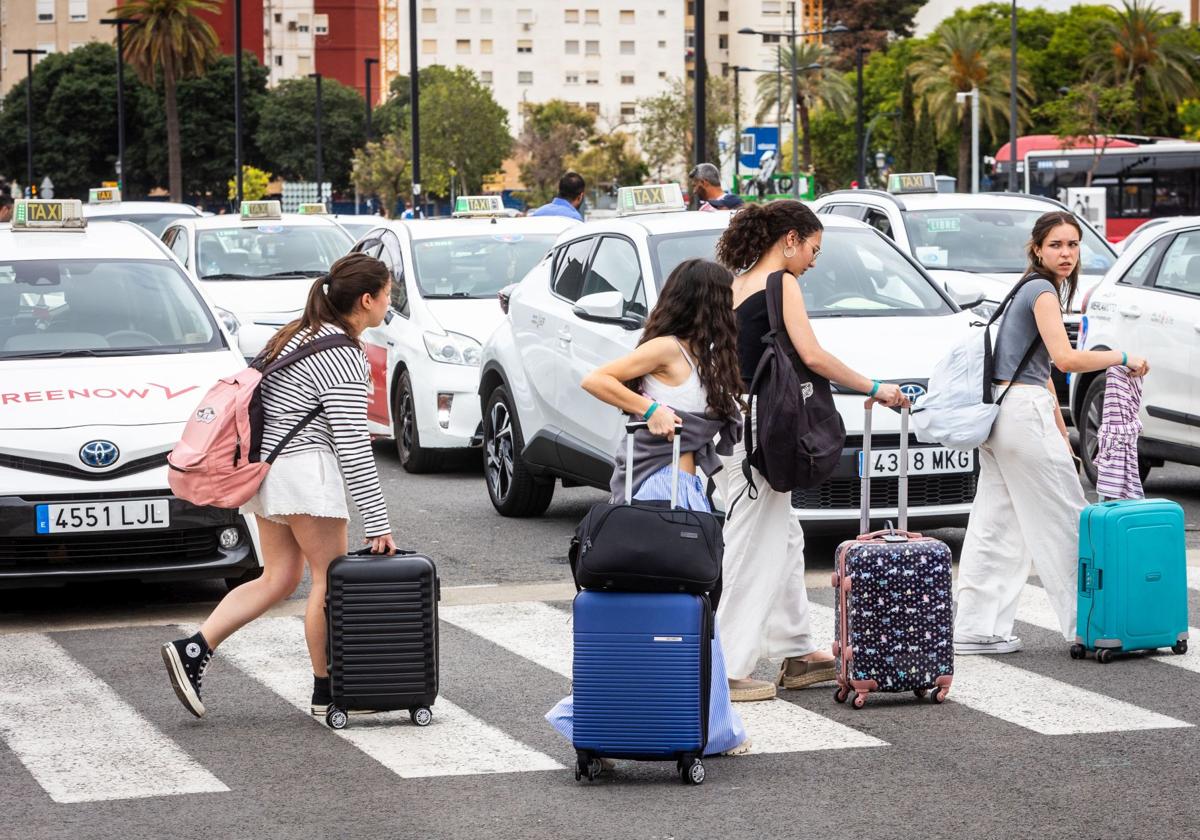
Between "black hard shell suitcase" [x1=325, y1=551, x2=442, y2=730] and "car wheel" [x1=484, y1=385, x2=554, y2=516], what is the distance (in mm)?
5247

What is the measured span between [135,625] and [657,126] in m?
96.2

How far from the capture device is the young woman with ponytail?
6.60 metres

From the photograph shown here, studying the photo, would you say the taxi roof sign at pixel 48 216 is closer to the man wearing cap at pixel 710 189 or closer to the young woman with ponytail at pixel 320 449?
the young woman with ponytail at pixel 320 449

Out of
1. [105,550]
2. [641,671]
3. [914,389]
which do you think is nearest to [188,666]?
[641,671]

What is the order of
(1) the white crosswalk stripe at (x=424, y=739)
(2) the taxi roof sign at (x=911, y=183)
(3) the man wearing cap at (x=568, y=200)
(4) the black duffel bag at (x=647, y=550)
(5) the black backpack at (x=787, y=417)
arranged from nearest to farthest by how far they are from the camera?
(4) the black duffel bag at (x=647, y=550) < (1) the white crosswalk stripe at (x=424, y=739) < (5) the black backpack at (x=787, y=417) < (3) the man wearing cap at (x=568, y=200) < (2) the taxi roof sign at (x=911, y=183)

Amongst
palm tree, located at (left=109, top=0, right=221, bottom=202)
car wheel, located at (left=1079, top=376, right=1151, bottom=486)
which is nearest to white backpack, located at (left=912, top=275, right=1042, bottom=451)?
car wheel, located at (left=1079, top=376, right=1151, bottom=486)

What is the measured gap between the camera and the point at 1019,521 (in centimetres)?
780

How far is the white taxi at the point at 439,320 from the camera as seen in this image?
1373cm

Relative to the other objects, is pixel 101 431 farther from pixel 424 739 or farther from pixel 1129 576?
pixel 1129 576

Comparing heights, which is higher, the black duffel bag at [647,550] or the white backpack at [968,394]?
the white backpack at [968,394]

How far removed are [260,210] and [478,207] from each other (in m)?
3.07

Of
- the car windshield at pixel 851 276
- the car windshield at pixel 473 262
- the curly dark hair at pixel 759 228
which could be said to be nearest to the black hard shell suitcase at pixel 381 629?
the curly dark hair at pixel 759 228

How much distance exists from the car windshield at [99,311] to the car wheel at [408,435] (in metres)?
3.93

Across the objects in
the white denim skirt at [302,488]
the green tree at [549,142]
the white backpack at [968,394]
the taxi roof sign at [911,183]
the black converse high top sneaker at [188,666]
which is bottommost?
the black converse high top sneaker at [188,666]
